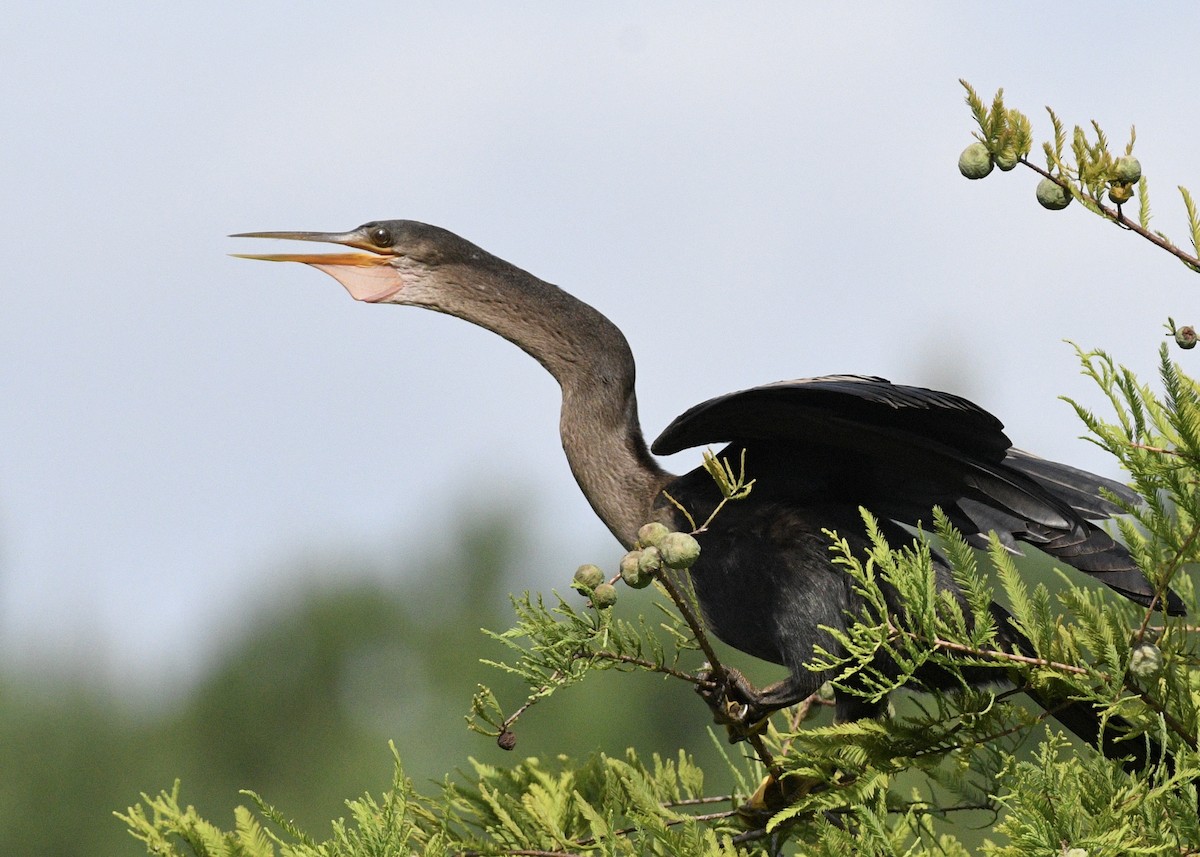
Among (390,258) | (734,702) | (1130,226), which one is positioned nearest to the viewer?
(1130,226)

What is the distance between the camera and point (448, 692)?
28.1 meters

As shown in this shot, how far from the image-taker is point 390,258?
13.3 ft

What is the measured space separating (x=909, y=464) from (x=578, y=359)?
99 cm

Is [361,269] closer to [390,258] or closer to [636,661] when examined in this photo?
[390,258]

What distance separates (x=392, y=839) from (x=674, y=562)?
0.72 metres

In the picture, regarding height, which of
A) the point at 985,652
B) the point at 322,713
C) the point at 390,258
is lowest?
the point at 322,713

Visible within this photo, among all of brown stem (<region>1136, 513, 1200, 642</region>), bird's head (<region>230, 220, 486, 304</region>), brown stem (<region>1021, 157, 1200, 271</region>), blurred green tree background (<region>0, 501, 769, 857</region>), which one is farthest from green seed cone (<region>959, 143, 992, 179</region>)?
blurred green tree background (<region>0, 501, 769, 857</region>)

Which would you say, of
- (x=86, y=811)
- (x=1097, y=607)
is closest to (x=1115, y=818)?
(x=1097, y=607)

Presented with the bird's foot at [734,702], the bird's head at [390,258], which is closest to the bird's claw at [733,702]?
the bird's foot at [734,702]

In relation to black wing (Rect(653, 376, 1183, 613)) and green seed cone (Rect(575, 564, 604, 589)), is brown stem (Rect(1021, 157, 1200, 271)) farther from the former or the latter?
green seed cone (Rect(575, 564, 604, 589))

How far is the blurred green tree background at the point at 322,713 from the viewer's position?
23.0 metres

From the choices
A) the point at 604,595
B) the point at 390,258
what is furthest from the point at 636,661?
the point at 390,258

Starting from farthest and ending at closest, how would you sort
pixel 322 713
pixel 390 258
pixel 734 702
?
1. pixel 322 713
2. pixel 390 258
3. pixel 734 702

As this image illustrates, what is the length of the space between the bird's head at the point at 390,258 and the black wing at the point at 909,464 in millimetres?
1082
